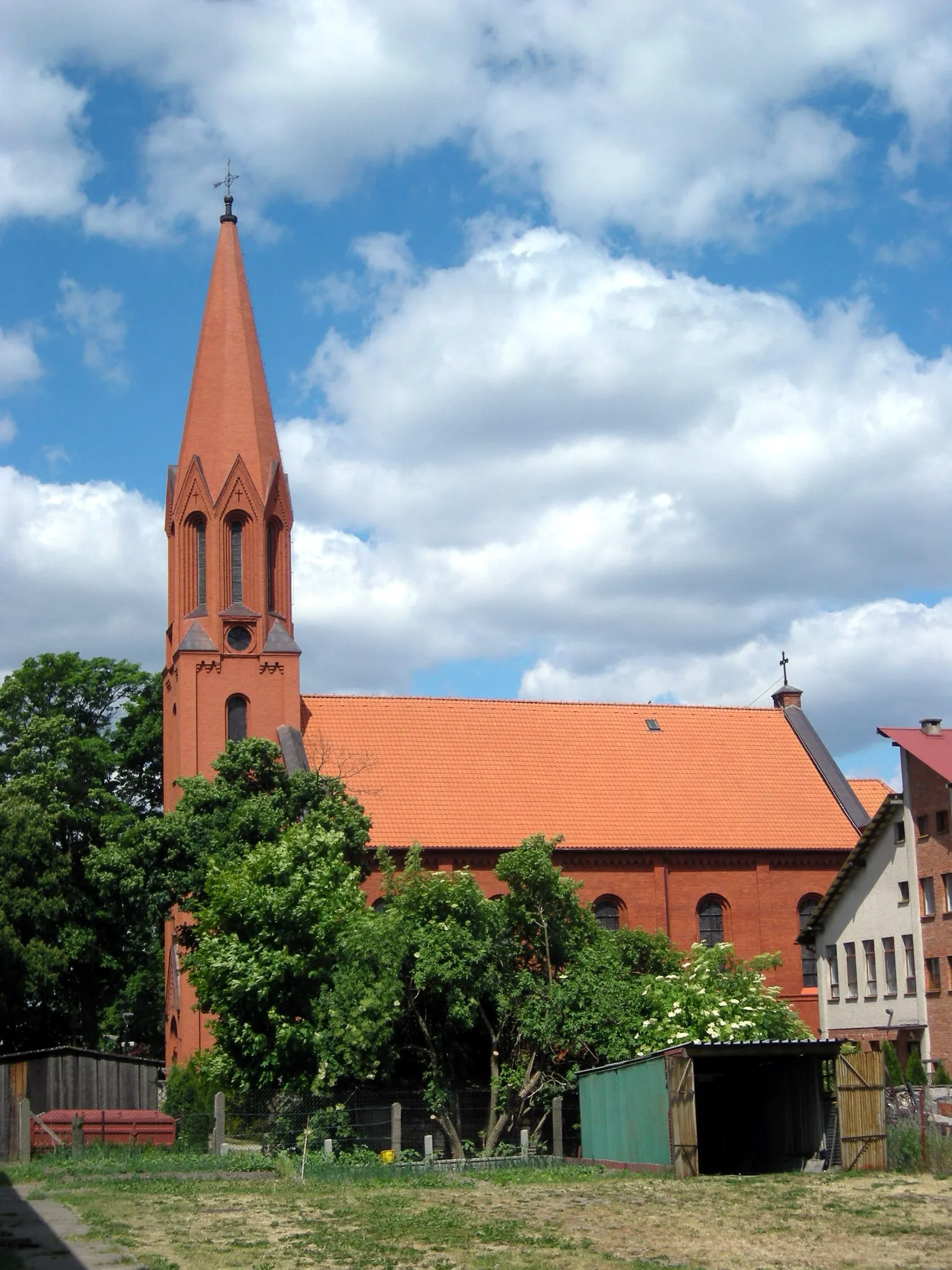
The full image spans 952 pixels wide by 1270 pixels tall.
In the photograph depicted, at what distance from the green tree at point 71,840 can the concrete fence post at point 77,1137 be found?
11.3m

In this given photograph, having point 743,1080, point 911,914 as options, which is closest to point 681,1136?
point 743,1080

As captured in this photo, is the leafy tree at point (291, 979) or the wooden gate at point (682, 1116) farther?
the leafy tree at point (291, 979)

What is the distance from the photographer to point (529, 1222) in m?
19.5

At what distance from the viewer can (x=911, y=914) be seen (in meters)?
38.8

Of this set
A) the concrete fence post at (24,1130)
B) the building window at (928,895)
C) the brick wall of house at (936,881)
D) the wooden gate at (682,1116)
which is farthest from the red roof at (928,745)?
the concrete fence post at (24,1130)

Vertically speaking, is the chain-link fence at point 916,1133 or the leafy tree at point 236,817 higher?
the leafy tree at point 236,817

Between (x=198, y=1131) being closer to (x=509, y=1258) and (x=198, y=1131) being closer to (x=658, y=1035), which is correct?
(x=658, y=1035)

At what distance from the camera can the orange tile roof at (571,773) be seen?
153ft

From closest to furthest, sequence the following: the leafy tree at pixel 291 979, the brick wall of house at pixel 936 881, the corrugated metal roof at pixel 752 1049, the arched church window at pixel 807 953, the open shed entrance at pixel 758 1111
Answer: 1. the corrugated metal roof at pixel 752 1049
2. the open shed entrance at pixel 758 1111
3. the leafy tree at pixel 291 979
4. the brick wall of house at pixel 936 881
5. the arched church window at pixel 807 953

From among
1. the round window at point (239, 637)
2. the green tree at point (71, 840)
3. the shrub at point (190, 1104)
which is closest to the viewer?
the shrub at point (190, 1104)

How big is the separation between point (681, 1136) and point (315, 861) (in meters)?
11.7

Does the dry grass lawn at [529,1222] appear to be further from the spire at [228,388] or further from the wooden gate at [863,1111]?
the spire at [228,388]

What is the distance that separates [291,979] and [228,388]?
23.2m

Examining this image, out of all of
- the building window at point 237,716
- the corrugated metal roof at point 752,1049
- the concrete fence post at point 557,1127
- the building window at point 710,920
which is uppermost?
the building window at point 237,716
